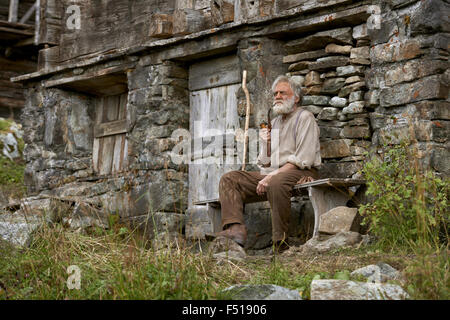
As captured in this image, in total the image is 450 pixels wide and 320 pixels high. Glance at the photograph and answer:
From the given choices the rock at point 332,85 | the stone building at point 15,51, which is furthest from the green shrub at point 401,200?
the stone building at point 15,51

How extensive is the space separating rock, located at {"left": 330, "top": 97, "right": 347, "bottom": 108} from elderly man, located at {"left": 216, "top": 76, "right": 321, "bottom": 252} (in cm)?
32

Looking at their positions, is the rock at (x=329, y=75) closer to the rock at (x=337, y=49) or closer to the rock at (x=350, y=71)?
the rock at (x=350, y=71)

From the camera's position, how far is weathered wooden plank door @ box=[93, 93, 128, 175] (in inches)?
335

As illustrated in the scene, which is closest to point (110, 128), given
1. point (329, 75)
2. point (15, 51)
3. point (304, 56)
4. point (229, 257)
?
point (304, 56)

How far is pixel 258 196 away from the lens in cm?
596

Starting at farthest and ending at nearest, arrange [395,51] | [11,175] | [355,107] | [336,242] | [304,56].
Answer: [11,175], [304,56], [355,107], [395,51], [336,242]

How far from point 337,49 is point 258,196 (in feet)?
4.95

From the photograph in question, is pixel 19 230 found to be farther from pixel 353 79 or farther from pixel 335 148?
pixel 353 79

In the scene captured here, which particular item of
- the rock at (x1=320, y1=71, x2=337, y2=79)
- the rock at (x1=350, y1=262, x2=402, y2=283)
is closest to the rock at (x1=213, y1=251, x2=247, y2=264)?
the rock at (x1=350, y1=262, x2=402, y2=283)

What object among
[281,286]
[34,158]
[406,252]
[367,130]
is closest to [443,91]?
[367,130]

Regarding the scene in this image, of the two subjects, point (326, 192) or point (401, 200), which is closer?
point (401, 200)

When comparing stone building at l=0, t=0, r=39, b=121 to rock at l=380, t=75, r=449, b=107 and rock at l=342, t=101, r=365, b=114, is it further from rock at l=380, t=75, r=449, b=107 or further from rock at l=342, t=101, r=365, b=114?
rock at l=380, t=75, r=449, b=107
